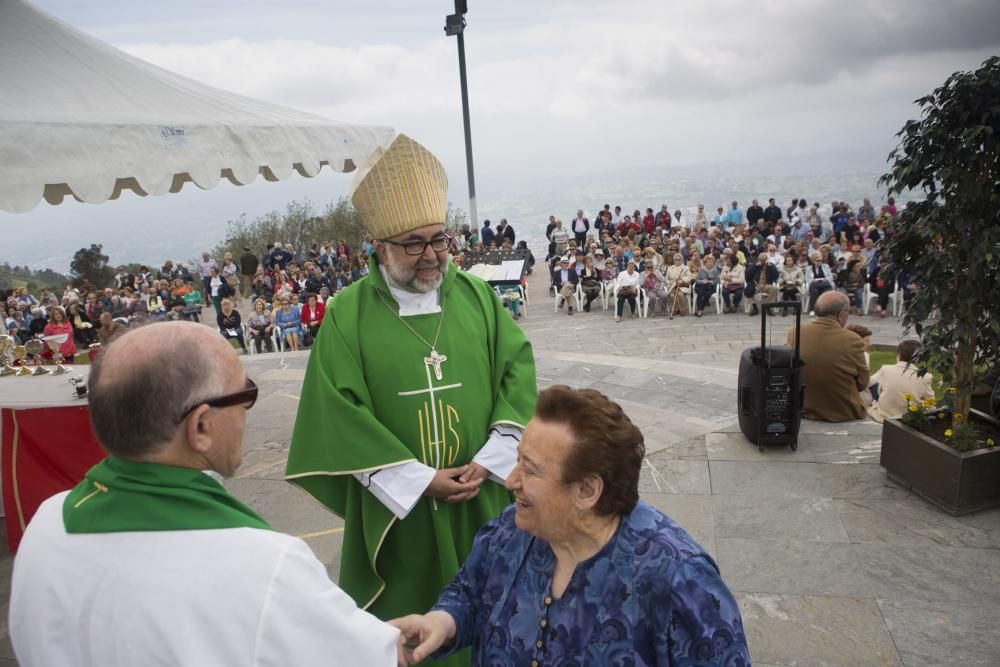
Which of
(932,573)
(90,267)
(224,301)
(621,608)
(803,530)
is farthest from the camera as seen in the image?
(90,267)

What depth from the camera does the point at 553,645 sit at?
1.71 m

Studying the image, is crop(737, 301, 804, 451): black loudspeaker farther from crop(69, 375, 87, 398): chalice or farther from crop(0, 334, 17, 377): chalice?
crop(0, 334, 17, 377): chalice

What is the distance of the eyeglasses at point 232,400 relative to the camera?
4.20ft

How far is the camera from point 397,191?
2.63 metres

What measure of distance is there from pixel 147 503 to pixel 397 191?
5.37 ft

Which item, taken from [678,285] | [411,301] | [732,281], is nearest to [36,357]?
[411,301]

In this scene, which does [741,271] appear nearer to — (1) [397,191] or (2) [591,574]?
(1) [397,191]

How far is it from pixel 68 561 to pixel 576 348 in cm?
947

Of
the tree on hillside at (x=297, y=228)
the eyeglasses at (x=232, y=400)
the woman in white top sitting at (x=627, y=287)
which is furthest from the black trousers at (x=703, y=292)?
the tree on hillside at (x=297, y=228)

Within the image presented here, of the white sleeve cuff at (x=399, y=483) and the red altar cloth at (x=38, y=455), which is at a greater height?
the white sleeve cuff at (x=399, y=483)

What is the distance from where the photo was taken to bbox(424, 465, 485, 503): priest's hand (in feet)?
8.31

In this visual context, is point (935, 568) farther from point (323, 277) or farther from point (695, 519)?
point (323, 277)

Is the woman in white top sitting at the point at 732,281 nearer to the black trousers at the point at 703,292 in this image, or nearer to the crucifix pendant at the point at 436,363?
the black trousers at the point at 703,292

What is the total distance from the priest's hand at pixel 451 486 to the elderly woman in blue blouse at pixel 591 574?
0.67 meters
